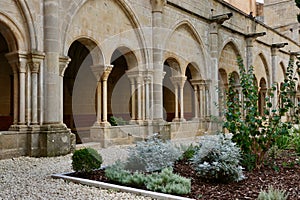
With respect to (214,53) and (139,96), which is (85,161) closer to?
(139,96)

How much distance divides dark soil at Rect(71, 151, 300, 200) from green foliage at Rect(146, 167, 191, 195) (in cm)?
11

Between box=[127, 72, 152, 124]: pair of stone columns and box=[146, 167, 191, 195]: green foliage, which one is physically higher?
box=[127, 72, 152, 124]: pair of stone columns

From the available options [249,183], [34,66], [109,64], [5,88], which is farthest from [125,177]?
[5,88]

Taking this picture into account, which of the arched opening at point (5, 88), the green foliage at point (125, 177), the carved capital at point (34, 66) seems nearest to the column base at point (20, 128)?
the carved capital at point (34, 66)

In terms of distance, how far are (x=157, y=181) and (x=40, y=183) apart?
5.41ft

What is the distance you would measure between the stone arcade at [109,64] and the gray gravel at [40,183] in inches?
24.0

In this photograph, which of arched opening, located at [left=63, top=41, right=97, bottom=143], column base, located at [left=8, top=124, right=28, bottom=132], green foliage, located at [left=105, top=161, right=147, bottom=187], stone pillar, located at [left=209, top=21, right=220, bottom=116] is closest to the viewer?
green foliage, located at [left=105, top=161, right=147, bottom=187]

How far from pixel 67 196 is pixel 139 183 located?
2.85 ft

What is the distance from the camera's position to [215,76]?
1267 cm

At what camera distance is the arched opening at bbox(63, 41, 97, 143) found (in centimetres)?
1155

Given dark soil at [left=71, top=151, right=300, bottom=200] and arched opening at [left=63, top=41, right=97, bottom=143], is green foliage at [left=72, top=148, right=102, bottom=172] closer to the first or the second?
dark soil at [left=71, top=151, right=300, bottom=200]

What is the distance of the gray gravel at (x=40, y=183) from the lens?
12.1ft

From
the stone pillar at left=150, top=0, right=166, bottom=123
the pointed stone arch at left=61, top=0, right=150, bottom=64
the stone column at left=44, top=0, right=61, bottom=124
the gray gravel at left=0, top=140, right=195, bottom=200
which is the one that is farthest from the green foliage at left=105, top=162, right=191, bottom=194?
the stone pillar at left=150, top=0, right=166, bottom=123

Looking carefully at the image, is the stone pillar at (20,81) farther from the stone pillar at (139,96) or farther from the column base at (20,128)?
the stone pillar at (139,96)
